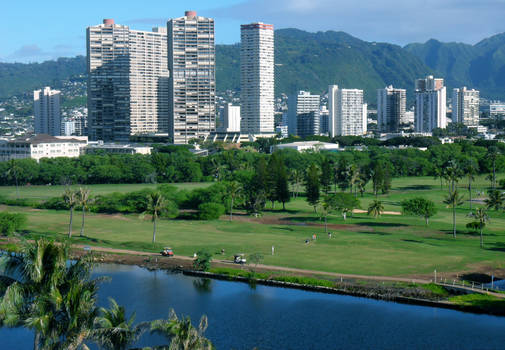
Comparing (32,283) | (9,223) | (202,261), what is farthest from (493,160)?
(32,283)

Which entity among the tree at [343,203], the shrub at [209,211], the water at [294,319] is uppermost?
the tree at [343,203]

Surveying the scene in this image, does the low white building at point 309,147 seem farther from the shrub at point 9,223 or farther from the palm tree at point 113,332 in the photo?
the palm tree at point 113,332

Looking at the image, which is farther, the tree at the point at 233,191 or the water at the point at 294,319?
the tree at the point at 233,191

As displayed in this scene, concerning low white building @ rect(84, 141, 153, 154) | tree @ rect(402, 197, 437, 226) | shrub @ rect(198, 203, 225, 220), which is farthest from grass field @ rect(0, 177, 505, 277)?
low white building @ rect(84, 141, 153, 154)

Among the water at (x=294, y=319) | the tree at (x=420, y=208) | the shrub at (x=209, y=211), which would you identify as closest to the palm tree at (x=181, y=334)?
the water at (x=294, y=319)

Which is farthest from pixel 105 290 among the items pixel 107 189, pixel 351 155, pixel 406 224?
pixel 351 155

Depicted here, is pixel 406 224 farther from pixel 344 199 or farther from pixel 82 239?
pixel 82 239
